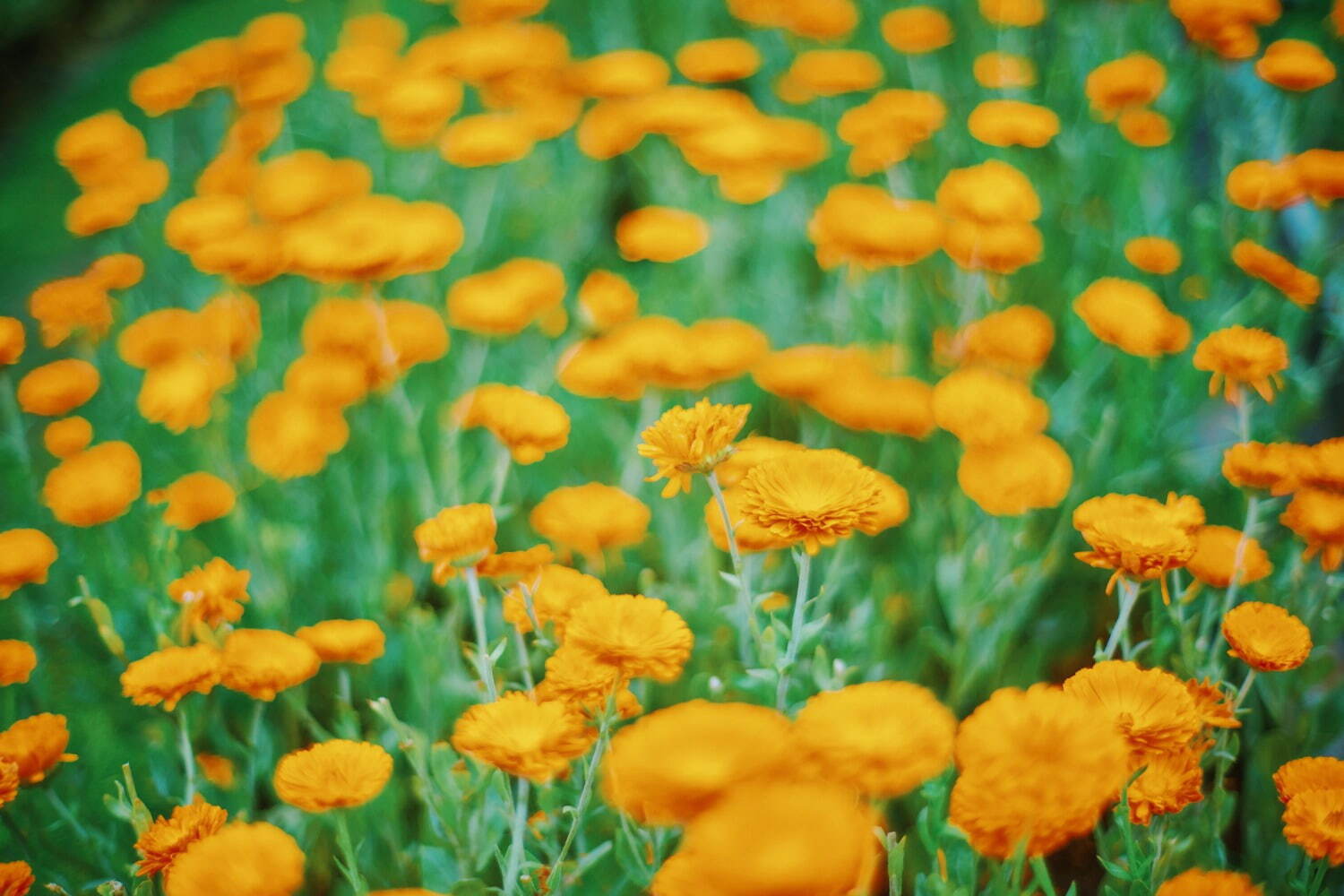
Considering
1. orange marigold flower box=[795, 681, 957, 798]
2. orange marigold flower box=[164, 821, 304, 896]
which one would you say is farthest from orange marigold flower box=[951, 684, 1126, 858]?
orange marigold flower box=[164, 821, 304, 896]

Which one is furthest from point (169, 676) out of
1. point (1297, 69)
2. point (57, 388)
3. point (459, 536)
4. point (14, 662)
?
point (1297, 69)

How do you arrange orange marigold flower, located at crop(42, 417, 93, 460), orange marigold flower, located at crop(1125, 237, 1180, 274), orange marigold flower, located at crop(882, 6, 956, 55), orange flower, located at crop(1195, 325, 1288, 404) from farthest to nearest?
orange marigold flower, located at crop(882, 6, 956, 55) → orange marigold flower, located at crop(1125, 237, 1180, 274) → orange marigold flower, located at crop(42, 417, 93, 460) → orange flower, located at crop(1195, 325, 1288, 404)

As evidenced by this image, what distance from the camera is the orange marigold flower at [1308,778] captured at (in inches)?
30.4

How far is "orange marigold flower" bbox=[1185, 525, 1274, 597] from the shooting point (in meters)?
0.96

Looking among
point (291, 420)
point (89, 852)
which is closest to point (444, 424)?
point (291, 420)

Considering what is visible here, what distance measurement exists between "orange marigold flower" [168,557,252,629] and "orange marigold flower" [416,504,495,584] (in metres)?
0.29

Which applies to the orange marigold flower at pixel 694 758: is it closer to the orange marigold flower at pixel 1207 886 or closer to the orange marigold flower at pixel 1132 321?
the orange marigold flower at pixel 1207 886

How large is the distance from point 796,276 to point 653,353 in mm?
990

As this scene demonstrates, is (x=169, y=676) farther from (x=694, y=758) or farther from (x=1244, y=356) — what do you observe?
(x=1244, y=356)

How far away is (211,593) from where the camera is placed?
3.33 feet

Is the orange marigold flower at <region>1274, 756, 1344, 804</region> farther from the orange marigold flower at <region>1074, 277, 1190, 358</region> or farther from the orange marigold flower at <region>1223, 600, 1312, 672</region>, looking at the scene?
the orange marigold flower at <region>1074, 277, 1190, 358</region>

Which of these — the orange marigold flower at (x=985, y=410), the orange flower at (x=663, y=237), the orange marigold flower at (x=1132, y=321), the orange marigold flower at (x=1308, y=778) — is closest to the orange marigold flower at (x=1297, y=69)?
the orange marigold flower at (x=1132, y=321)

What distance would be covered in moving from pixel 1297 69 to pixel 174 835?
1732 millimetres

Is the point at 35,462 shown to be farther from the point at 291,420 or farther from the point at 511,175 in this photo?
the point at 511,175
